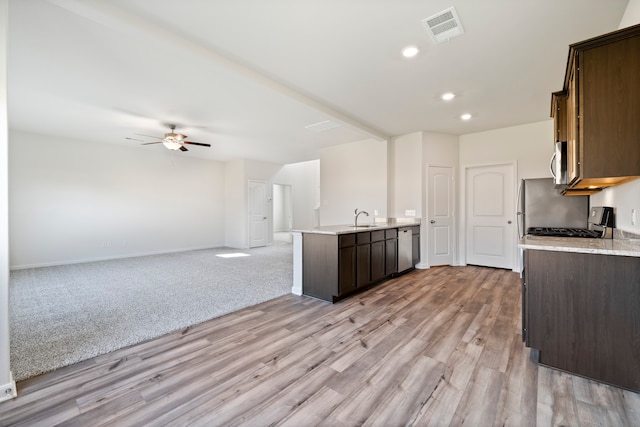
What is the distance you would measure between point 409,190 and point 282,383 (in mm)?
4532

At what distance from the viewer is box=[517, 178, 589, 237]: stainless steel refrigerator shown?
3979mm

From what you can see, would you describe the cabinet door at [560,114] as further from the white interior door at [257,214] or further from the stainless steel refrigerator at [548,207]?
the white interior door at [257,214]

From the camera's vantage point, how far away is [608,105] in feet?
5.72

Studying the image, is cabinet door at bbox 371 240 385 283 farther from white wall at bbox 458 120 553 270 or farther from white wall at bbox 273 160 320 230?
white wall at bbox 273 160 320 230

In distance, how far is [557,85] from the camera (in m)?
3.44

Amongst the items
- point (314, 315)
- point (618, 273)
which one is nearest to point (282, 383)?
point (314, 315)

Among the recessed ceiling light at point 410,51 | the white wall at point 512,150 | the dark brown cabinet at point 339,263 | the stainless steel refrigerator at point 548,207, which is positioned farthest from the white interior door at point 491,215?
the recessed ceiling light at point 410,51

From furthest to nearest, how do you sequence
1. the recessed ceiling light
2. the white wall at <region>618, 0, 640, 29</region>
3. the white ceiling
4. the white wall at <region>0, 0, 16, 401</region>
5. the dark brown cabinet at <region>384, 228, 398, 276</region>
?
the dark brown cabinet at <region>384, 228, 398, 276</region> → the recessed ceiling light → the white ceiling → the white wall at <region>618, 0, 640, 29</region> → the white wall at <region>0, 0, 16, 401</region>

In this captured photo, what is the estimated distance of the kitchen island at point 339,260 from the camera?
135 inches

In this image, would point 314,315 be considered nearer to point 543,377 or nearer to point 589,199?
point 543,377

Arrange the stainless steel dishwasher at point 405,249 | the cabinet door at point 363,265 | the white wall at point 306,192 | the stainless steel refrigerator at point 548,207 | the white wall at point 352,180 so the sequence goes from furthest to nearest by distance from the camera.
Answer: the white wall at point 306,192, the white wall at point 352,180, the stainless steel dishwasher at point 405,249, the stainless steel refrigerator at point 548,207, the cabinet door at point 363,265

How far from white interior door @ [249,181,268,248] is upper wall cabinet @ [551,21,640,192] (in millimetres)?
7559

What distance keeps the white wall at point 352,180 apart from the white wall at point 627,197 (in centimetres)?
345

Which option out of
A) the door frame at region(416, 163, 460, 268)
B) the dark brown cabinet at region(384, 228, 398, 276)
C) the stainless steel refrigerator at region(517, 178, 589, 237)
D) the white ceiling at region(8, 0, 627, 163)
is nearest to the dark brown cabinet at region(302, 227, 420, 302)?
the dark brown cabinet at region(384, 228, 398, 276)
